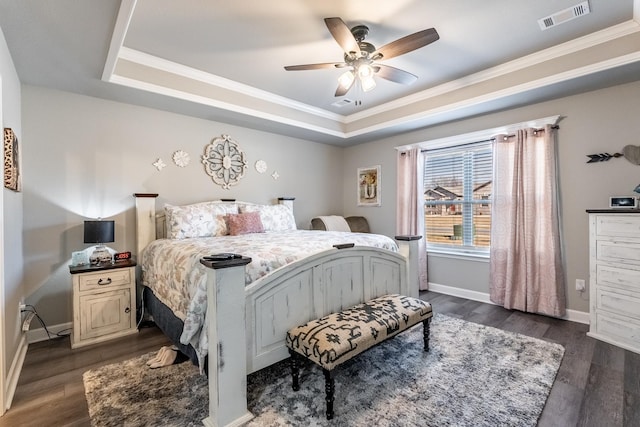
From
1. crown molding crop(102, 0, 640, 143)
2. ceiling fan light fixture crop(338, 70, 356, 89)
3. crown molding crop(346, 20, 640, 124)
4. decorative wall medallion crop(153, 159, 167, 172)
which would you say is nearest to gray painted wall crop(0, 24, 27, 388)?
crown molding crop(102, 0, 640, 143)

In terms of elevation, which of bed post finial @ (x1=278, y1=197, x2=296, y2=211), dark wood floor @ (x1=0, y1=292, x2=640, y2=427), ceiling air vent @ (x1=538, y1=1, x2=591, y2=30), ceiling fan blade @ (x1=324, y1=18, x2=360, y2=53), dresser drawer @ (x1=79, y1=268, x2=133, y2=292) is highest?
ceiling air vent @ (x1=538, y1=1, x2=591, y2=30)

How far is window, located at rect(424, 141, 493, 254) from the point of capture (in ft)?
12.8

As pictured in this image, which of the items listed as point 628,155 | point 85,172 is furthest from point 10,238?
point 628,155

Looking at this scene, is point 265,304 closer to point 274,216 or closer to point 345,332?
point 345,332

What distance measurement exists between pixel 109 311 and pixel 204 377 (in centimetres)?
138

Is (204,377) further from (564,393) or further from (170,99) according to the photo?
(170,99)

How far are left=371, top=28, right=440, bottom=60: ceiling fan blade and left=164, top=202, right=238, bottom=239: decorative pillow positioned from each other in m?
2.35

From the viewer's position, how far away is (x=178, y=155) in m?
3.60

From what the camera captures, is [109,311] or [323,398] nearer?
[323,398]

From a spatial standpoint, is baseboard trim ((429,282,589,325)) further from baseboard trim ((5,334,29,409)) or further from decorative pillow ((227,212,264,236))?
baseboard trim ((5,334,29,409))

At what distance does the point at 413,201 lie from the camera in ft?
14.4

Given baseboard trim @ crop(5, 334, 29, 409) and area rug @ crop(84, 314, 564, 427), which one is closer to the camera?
area rug @ crop(84, 314, 564, 427)

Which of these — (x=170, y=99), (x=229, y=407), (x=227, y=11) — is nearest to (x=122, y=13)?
(x=227, y=11)

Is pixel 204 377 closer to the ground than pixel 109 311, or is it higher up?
closer to the ground
